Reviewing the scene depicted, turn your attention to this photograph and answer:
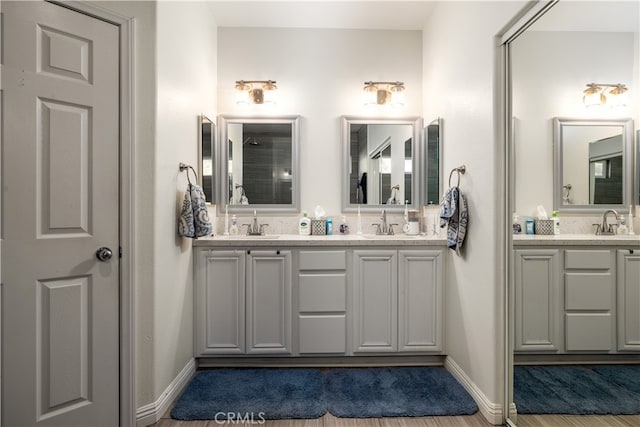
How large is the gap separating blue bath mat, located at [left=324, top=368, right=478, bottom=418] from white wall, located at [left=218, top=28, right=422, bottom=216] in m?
1.34

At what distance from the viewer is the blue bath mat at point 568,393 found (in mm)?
1167

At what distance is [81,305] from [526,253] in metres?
2.22

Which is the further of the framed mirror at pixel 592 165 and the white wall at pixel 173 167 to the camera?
the white wall at pixel 173 167

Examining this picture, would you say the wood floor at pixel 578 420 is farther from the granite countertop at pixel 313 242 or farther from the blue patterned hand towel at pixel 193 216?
the blue patterned hand towel at pixel 193 216

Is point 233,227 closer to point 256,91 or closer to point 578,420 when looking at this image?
point 256,91

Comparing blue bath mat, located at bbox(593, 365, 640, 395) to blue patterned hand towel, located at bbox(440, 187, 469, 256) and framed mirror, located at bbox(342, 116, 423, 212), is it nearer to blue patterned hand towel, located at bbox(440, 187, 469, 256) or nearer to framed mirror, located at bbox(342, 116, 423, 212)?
blue patterned hand towel, located at bbox(440, 187, 469, 256)

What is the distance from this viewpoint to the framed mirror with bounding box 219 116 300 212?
274cm

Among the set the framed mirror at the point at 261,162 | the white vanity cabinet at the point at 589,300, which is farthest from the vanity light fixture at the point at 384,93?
the white vanity cabinet at the point at 589,300

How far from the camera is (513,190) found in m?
1.61

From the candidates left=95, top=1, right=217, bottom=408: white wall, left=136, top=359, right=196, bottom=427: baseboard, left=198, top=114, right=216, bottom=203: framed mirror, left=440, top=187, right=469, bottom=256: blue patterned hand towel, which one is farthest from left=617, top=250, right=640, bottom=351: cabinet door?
left=198, top=114, right=216, bottom=203: framed mirror

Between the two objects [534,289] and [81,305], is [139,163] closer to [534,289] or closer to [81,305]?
[81,305]

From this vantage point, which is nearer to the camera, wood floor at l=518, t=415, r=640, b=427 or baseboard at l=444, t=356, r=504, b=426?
wood floor at l=518, t=415, r=640, b=427

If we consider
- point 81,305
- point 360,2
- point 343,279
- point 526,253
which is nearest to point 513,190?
point 526,253

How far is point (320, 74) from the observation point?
2.77 metres
